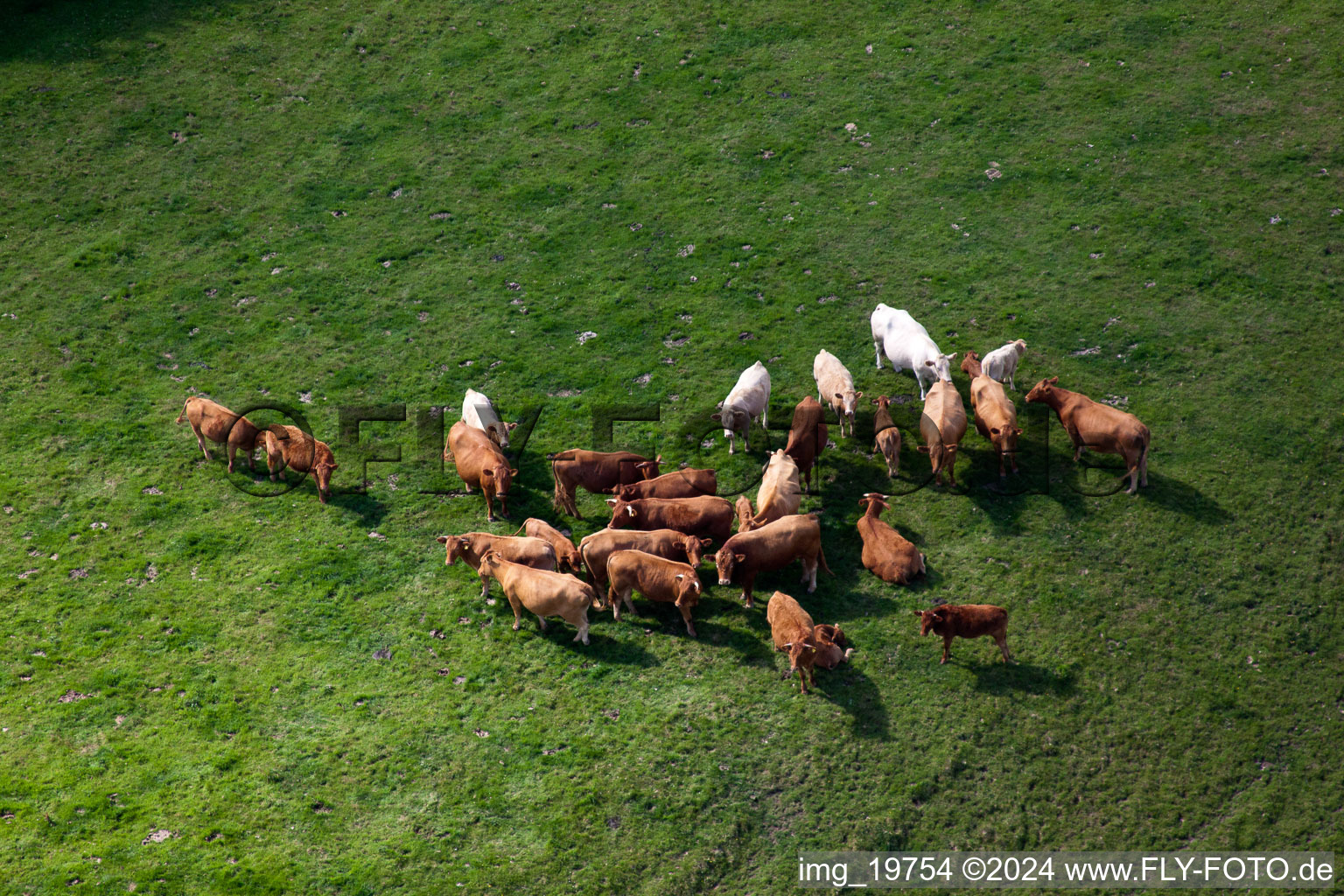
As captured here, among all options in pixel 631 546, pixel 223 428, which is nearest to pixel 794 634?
pixel 631 546

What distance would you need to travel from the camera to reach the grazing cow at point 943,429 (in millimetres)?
14938

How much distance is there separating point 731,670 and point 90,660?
815 cm

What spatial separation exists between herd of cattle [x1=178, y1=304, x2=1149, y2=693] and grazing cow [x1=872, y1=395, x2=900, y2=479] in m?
0.02

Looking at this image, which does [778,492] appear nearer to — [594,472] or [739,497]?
[739,497]

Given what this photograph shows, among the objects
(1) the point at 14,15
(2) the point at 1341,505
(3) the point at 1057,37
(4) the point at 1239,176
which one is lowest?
(2) the point at 1341,505

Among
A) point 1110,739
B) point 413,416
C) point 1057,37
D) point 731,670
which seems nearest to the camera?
point 1110,739

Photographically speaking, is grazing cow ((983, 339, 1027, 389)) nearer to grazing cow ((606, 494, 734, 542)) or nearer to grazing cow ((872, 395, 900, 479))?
grazing cow ((872, 395, 900, 479))

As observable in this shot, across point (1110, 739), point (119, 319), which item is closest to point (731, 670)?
point (1110, 739)

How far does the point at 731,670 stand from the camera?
41.2ft

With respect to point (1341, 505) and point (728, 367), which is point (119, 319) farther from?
point (1341, 505)

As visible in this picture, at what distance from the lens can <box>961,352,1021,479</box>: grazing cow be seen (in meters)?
15.0

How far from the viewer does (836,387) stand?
1619cm

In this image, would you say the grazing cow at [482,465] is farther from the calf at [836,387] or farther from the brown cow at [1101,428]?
the brown cow at [1101,428]

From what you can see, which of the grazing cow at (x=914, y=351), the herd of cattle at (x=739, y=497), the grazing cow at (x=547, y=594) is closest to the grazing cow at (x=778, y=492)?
the herd of cattle at (x=739, y=497)
